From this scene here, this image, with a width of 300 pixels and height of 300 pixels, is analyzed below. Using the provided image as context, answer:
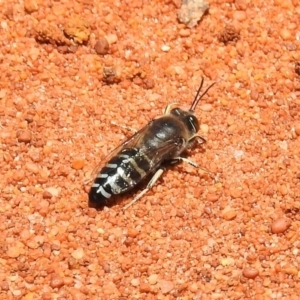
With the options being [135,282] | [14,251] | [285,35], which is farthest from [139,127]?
[285,35]

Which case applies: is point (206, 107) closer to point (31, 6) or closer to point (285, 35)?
point (285, 35)

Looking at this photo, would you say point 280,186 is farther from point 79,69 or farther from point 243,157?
point 79,69

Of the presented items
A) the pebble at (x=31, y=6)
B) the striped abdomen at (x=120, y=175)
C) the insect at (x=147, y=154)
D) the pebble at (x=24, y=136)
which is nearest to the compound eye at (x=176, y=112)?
the insect at (x=147, y=154)

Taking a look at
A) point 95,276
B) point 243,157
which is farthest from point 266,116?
point 95,276

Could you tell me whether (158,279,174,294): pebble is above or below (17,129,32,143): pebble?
below

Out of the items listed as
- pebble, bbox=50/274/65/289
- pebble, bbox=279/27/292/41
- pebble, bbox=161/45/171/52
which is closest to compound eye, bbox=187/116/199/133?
pebble, bbox=161/45/171/52

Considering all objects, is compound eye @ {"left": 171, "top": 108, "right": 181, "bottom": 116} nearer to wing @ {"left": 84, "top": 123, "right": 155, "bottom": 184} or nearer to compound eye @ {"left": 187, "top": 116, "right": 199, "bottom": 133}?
compound eye @ {"left": 187, "top": 116, "right": 199, "bottom": 133}
